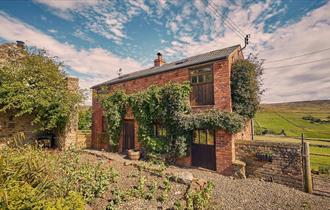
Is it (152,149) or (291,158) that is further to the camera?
(152,149)

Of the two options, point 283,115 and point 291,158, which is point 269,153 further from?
point 283,115

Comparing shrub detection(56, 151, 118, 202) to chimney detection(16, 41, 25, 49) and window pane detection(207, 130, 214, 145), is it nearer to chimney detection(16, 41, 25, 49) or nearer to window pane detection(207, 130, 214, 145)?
window pane detection(207, 130, 214, 145)

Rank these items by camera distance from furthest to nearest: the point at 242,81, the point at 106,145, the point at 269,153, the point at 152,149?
the point at 106,145 < the point at 152,149 < the point at 242,81 < the point at 269,153

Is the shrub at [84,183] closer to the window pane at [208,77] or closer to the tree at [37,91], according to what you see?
the tree at [37,91]

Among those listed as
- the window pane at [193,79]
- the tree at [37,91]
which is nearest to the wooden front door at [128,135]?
the tree at [37,91]

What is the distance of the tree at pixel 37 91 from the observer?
9766 millimetres

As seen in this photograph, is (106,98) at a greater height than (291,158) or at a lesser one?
greater

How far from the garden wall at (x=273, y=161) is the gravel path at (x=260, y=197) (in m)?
0.35

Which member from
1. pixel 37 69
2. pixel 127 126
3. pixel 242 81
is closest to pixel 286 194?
pixel 242 81

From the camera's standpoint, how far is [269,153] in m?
7.40

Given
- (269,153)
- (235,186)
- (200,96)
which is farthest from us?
(200,96)

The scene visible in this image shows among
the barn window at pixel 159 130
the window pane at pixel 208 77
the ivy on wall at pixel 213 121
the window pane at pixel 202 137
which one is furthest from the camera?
the barn window at pixel 159 130

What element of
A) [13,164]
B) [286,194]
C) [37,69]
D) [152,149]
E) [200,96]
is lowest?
[286,194]

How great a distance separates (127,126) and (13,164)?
848cm
